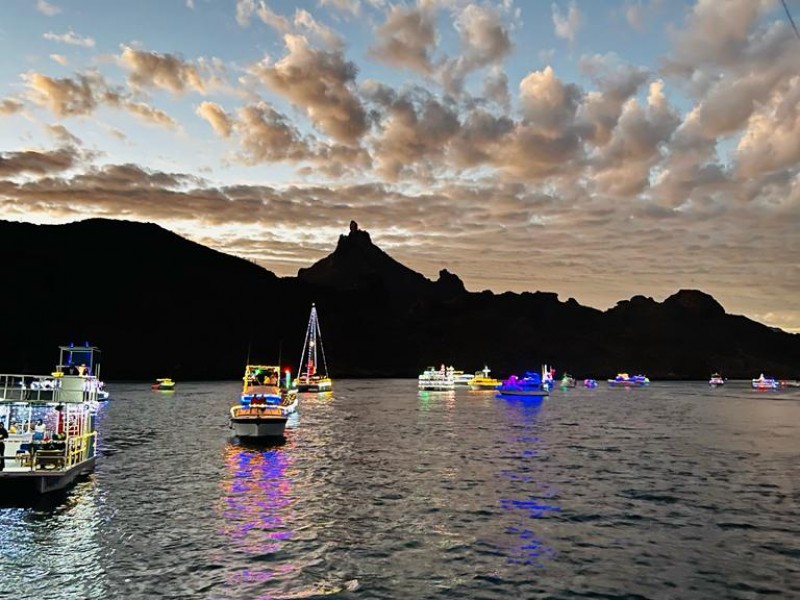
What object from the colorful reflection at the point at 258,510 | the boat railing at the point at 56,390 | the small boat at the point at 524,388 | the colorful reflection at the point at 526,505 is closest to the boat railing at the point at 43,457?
the boat railing at the point at 56,390

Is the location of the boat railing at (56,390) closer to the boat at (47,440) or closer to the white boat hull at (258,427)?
the boat at (47,440)

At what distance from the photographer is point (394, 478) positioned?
4472cm

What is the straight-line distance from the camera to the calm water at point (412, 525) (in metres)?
22.4

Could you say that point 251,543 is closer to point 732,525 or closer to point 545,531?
point 545,531

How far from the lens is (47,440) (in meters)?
35.0

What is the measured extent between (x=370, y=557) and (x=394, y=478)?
1930 cm

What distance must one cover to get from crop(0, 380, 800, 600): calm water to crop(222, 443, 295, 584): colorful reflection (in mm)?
Result: 142

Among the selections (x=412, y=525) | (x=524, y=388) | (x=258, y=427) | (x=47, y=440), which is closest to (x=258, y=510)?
(x=412, y=525)

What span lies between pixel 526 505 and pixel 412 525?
815 cm

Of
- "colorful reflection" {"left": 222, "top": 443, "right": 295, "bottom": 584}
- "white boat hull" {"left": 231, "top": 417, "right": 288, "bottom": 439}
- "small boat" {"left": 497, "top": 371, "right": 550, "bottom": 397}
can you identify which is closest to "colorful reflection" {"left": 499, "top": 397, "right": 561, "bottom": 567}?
"colorful reflection" {"left": 222, "top": 443, "right": 295, "bottom": 584}

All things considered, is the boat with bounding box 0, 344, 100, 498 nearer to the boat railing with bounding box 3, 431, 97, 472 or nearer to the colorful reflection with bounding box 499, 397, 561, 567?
the boat railing with bounding box 3, 431, 97, 472

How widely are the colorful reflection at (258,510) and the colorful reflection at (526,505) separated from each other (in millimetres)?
9611

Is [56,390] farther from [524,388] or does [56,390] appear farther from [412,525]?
[524,388]

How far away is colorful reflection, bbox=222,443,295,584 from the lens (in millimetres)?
24281
